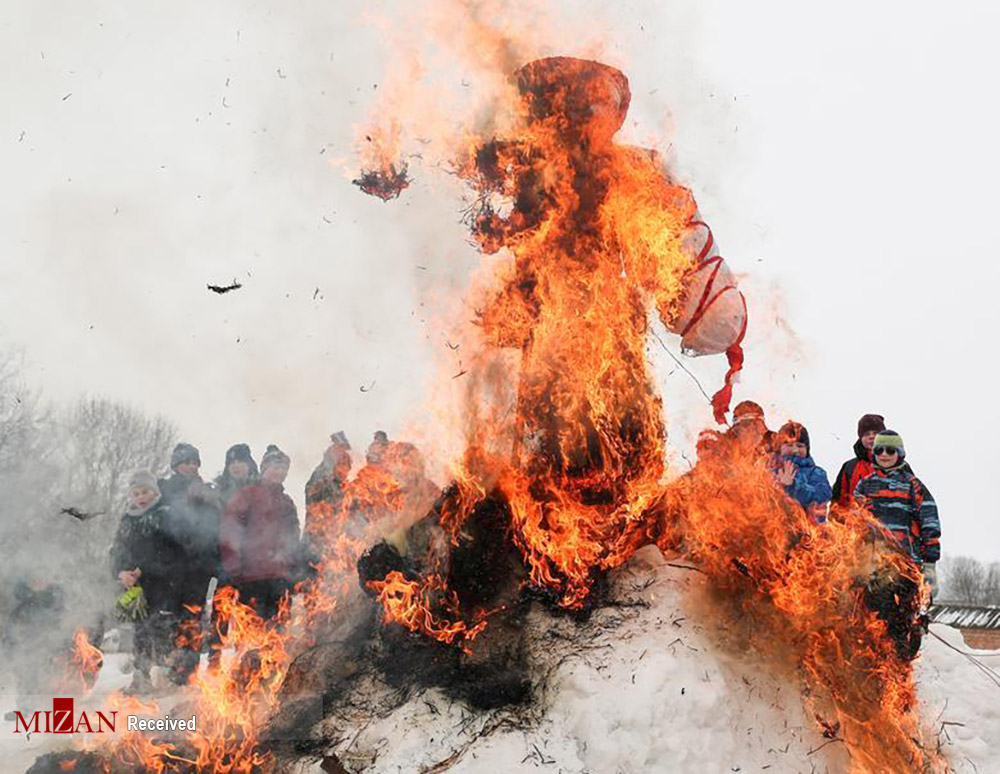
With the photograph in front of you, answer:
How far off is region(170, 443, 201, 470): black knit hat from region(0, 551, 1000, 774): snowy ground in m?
3.20

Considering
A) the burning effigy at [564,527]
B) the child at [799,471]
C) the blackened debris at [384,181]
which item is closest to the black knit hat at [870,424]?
the child at [799,471]

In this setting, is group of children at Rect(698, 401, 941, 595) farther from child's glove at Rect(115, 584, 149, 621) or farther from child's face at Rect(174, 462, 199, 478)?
child's glove at Rect(115, 584, 149, 621)

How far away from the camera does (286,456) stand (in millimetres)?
7656

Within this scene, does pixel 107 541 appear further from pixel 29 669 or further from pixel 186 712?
pixel 186 712

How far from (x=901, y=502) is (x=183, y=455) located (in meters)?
6.04

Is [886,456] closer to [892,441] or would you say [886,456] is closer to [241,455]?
[892,441]

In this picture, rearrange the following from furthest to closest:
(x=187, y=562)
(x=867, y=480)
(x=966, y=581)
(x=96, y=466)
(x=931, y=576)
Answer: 1. (x=966, y=581)
2. (x=96, y=466)
3. (x=187, y=562)
4. (x=867, y=480)
5. (x=931, y=576)

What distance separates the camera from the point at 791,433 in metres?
6.96

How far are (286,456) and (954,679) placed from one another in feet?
19.7

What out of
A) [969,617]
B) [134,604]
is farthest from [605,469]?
[969,617]

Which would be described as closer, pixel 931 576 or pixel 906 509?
pixel 931 576

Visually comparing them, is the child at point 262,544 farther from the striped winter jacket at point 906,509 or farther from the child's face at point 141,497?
the striped winter jacket at point 906,509
